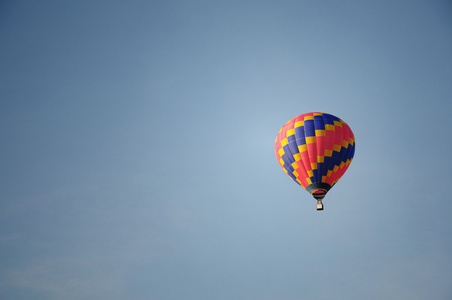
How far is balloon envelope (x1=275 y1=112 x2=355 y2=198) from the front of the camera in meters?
32.0

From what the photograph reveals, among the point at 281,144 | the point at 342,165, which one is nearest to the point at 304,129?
the point at 281,144

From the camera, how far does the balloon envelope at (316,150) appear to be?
32.0 metres

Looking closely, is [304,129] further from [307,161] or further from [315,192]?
[315,192]

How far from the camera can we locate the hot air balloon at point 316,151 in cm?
3194

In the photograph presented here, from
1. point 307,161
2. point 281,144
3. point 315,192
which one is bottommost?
point 315,192

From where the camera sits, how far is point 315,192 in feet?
104

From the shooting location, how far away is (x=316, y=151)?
106 ft

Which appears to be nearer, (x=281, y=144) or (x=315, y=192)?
(x=315, y=192)

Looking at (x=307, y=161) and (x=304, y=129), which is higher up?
(x=304, y=129)

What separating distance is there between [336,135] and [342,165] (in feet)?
8.89

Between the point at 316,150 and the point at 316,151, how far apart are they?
3.6 inches

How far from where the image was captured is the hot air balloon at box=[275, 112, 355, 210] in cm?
3194

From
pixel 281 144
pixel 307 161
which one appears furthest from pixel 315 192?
pixel 281 144

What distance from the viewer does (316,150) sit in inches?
1268
